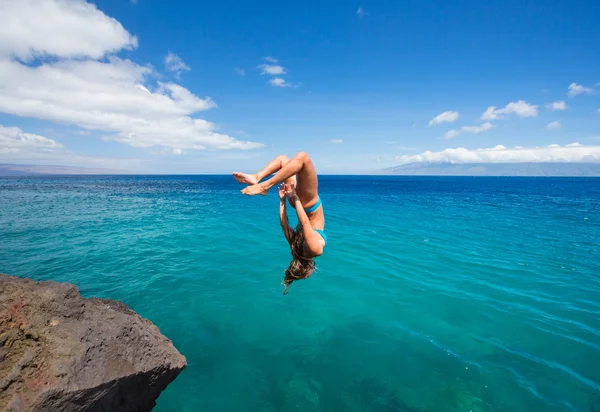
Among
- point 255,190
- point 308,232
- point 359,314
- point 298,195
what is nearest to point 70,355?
point 255,190

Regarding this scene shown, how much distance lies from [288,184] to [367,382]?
562 cm

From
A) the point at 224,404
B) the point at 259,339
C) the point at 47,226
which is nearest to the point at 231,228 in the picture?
the point at 47,226

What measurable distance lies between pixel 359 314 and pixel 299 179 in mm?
6889

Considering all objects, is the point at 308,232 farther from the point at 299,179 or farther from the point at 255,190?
the point at 255,190

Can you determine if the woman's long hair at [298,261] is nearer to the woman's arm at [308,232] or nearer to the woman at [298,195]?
the woman at [298,195]

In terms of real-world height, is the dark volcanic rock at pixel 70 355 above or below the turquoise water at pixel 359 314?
above

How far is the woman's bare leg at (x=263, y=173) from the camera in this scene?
5.01 meters

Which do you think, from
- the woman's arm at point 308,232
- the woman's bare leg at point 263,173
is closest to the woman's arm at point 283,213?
the woman's arm at point 308,232

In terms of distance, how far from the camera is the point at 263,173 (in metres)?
5.09

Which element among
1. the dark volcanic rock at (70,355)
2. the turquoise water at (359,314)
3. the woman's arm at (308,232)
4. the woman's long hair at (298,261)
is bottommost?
the turquoise water at (359,314)

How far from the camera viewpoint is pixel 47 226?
22000 millimetres

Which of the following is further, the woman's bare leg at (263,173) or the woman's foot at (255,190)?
the woman's bare leg at (263,173)

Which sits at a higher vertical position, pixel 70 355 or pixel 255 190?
pixel 255 190

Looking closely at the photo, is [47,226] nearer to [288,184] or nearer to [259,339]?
[259,339]
